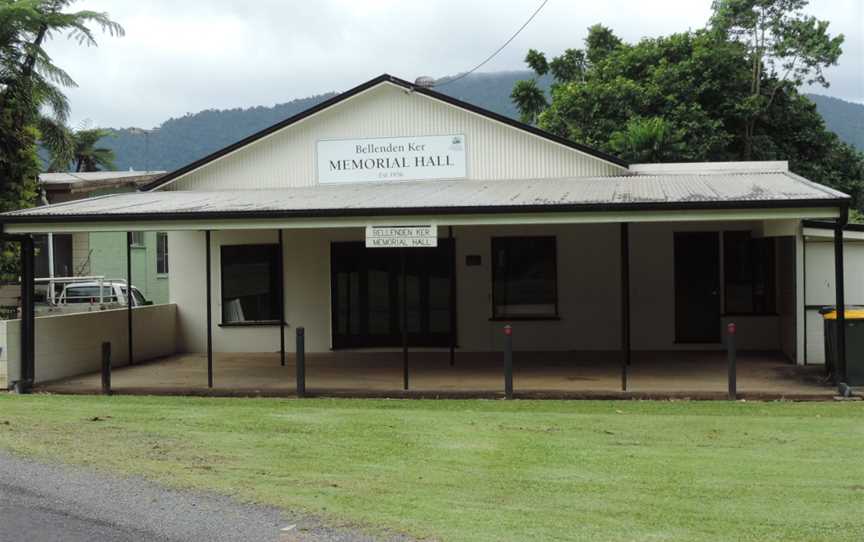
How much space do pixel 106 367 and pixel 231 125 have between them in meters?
83.4

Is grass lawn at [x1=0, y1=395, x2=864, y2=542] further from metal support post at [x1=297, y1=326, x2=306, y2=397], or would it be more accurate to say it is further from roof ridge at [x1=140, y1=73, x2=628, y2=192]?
roof ridge at [x1=140, y1=73, x2=628, y2=192]

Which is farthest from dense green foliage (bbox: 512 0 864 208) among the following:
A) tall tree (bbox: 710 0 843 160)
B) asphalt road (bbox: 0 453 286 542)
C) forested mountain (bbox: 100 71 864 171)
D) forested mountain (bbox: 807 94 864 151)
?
forested mountain (bbox: 807 94 864 151)

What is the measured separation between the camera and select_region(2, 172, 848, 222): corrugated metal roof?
13500 mm

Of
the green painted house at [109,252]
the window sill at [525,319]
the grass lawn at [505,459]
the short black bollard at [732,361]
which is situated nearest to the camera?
the grass lawn at [505,459]

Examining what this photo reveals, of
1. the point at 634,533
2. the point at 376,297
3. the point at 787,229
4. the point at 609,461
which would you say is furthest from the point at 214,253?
the point at 634,533

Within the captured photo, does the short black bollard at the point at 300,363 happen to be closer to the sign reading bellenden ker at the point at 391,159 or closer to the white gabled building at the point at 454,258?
the white gabled building at the point at 454,258

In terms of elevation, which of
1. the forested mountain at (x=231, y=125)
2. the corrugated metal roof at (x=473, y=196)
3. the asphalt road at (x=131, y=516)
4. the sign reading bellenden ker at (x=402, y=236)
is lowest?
the asphalt road at (x=131, y=516)

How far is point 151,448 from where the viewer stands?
30.5 ft

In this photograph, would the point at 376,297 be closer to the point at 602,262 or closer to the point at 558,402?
the point at 602,262

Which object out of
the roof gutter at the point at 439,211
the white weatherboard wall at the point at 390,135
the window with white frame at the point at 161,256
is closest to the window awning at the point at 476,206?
the roof gutter at the point at 439,211

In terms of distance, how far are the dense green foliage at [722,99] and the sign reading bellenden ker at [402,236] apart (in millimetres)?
22725

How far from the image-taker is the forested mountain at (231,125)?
3430 inches

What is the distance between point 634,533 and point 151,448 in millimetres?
4815

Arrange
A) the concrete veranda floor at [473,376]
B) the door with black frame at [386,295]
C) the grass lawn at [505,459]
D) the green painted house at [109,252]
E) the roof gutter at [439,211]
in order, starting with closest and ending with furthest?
the grass lawn at [505,459], the roof gutter at [439,211], the concrete veranda floor at [473,376], the door with black frame at [386,295], the green painted house at [109,252]
